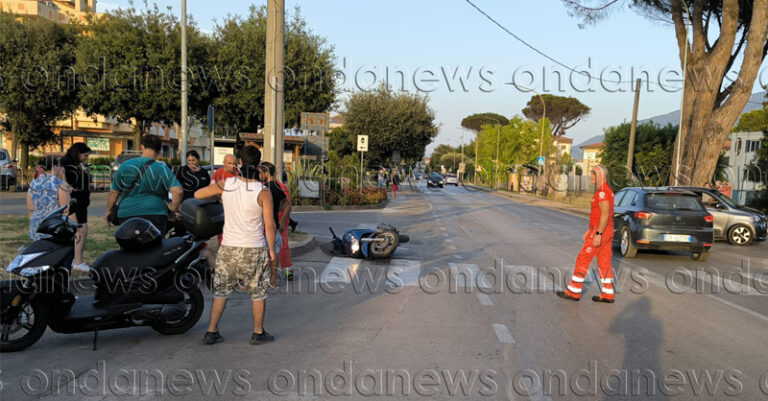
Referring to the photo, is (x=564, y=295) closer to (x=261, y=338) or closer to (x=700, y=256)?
(x=261, y=338)

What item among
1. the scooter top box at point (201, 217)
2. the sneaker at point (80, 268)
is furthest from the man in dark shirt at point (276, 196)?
the sneaker at point (80, 268)

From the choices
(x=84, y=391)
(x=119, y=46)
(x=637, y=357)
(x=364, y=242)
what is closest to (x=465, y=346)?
(x=637, y=357)

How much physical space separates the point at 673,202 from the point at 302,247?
7.57 m

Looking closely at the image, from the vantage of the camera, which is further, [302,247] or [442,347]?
[302,247]

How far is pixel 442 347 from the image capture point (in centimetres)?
560

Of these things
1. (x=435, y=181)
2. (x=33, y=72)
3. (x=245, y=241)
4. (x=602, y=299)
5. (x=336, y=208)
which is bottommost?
(x=435, y=181)

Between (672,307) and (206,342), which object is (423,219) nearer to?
(672,307)

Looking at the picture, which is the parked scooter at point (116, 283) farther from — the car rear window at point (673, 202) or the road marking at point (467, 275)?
the car rear window at point (673, 202)

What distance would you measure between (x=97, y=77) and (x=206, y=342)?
26908 mm

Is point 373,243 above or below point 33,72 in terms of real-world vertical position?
below

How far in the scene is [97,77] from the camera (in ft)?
93.2

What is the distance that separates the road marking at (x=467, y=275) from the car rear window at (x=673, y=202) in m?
4.37

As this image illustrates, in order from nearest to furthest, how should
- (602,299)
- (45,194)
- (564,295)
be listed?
1. (45,194)
2. (602,299)
3. (564,295)

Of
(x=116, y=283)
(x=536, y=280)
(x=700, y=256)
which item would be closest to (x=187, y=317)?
(x=116, y=283)
